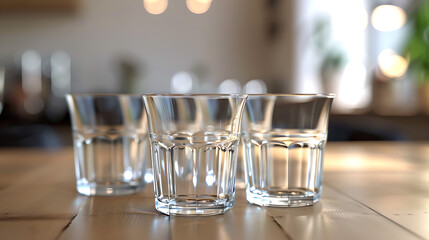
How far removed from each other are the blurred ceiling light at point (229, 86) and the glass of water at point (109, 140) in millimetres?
3547

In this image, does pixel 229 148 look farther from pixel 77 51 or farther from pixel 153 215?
pixel 77 51

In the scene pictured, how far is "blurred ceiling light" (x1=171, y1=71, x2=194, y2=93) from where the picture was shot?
176 inches

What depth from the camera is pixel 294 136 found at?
63 centimetres

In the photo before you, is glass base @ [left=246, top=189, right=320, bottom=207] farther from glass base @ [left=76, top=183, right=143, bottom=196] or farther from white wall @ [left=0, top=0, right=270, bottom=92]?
white wall @ [left=0, top=0, right=270, bottom=92]

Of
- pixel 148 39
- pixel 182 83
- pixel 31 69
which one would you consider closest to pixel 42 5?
pixel 31 69

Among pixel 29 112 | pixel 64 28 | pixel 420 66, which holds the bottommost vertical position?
pixel 29 112

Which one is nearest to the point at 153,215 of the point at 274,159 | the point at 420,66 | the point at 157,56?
the point at 274,159

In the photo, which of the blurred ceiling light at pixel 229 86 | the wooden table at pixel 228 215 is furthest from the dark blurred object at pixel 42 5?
the wooden table at pixel 228 215

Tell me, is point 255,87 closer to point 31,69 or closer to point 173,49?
point 173,49

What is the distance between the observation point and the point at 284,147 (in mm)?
634

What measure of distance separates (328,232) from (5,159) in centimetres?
87

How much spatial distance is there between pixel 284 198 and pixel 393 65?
8.76ft

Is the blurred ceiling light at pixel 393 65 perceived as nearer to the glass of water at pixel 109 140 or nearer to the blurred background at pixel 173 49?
the blurred background at pixel 173 49

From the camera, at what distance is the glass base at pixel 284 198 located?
60cm
